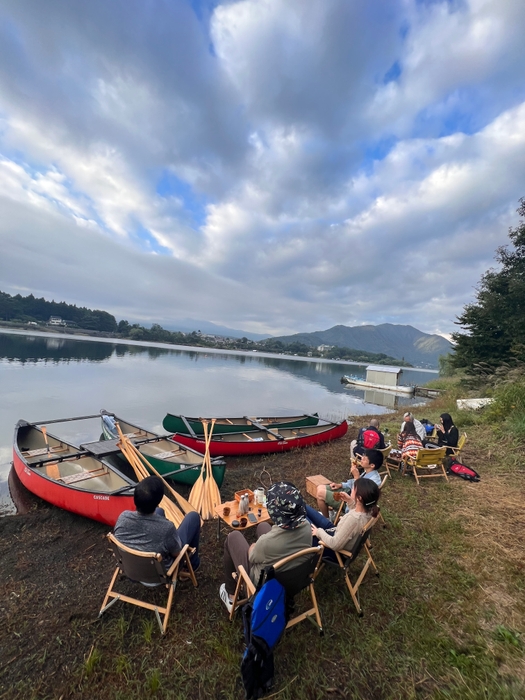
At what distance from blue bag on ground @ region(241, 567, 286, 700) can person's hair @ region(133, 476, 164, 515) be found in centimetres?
134

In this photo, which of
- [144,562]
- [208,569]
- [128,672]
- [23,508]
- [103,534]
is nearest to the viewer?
[128,672]

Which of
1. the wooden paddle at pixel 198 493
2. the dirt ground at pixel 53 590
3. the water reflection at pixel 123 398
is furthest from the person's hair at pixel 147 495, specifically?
the water reflection at pixel 123 398

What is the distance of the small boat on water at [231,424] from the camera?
37.3ft

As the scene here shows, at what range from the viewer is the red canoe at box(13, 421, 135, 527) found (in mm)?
5312

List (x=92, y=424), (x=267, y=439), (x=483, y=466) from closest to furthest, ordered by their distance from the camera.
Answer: (x=483, y=466) → (x=267, y=439) → (x=92, y=424)

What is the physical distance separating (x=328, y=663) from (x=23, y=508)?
25.0 feet

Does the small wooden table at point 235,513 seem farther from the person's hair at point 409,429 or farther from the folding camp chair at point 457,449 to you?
the folding camp chair at point 457,449

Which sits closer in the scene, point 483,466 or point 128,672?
point 128,672

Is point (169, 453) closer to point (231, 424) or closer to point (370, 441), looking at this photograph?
point (231, 424)

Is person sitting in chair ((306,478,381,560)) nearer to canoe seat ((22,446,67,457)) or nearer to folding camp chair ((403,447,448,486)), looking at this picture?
folding camp chair ((403,447,448,486))

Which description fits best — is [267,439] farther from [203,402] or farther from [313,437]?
[203,402]

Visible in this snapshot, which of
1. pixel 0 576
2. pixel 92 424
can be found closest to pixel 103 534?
pixel 0 576

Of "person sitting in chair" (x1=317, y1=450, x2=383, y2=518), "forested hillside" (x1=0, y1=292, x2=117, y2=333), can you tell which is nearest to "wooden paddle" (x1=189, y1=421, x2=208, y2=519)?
"person sitting in chair" (x1=317, y1=450, x2=383, y2=518)

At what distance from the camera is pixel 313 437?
11102 millimetres
